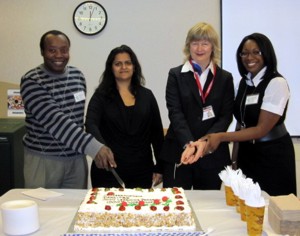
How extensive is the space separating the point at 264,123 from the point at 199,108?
0.39 m

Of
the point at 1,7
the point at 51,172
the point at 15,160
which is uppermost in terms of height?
the point at 1,7

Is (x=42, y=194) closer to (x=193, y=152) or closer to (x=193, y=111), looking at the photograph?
(x=193, y=152)

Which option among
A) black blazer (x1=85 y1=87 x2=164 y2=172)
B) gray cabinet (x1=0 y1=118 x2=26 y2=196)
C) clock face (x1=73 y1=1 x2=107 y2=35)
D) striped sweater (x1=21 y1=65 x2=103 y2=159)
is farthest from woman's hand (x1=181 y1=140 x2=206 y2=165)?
clock face (x1=73 y1=1 x2=107 y2=35)

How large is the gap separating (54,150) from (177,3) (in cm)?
211

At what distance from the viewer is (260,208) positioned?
130 centimetres

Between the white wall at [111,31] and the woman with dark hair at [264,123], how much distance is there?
4.63 ft

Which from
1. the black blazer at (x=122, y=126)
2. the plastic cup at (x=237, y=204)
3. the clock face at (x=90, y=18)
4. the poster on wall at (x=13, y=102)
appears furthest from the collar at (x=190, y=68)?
the poster on wall at (x=13, y=102)

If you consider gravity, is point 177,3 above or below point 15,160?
above

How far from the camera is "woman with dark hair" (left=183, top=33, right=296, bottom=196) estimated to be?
2098 mm

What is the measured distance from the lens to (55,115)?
205cm

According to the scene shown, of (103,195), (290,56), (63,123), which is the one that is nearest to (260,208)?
(103,195)

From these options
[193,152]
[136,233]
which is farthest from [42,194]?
[193,152]

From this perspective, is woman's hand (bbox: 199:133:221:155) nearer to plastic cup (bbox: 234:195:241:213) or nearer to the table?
the table

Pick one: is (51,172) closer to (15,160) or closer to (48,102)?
(48,102)
